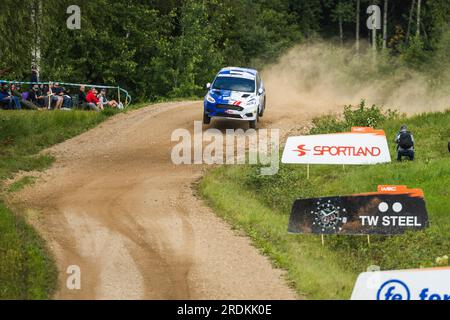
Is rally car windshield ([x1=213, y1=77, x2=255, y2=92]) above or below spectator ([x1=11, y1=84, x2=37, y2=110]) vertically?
above

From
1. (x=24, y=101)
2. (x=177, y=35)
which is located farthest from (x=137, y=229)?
(x=177, y=35)

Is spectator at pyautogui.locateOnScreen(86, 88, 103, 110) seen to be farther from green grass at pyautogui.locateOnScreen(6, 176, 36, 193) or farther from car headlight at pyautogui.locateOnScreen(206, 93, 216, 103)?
green grass at pyautogui.locateOnScreen(6, 176, 36, 193)

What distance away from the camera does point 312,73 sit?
157 feet

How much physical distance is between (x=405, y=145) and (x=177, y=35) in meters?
33.7

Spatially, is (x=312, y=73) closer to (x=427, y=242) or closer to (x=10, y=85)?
(x=10, y=85)

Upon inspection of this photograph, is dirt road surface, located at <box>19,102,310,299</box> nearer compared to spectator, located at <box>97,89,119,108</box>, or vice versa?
dirt road surface, located at <box>19,102,310,299</box>

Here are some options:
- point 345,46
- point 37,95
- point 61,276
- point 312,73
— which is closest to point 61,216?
point 61,276

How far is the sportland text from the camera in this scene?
24984mm

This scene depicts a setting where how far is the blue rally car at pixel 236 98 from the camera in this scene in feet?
94.6

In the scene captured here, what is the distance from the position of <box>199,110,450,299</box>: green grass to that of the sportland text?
909 mm

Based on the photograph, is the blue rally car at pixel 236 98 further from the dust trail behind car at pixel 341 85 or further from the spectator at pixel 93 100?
the spectator at pixel 93 100

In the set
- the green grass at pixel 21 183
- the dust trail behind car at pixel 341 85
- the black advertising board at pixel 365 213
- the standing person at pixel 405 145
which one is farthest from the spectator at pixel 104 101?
the black advertising board at pixel 365 213

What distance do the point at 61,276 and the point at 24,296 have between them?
122cm

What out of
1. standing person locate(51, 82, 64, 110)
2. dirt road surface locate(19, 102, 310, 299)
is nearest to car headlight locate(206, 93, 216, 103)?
dirt road surface locate(19, 102, 310, 299)
